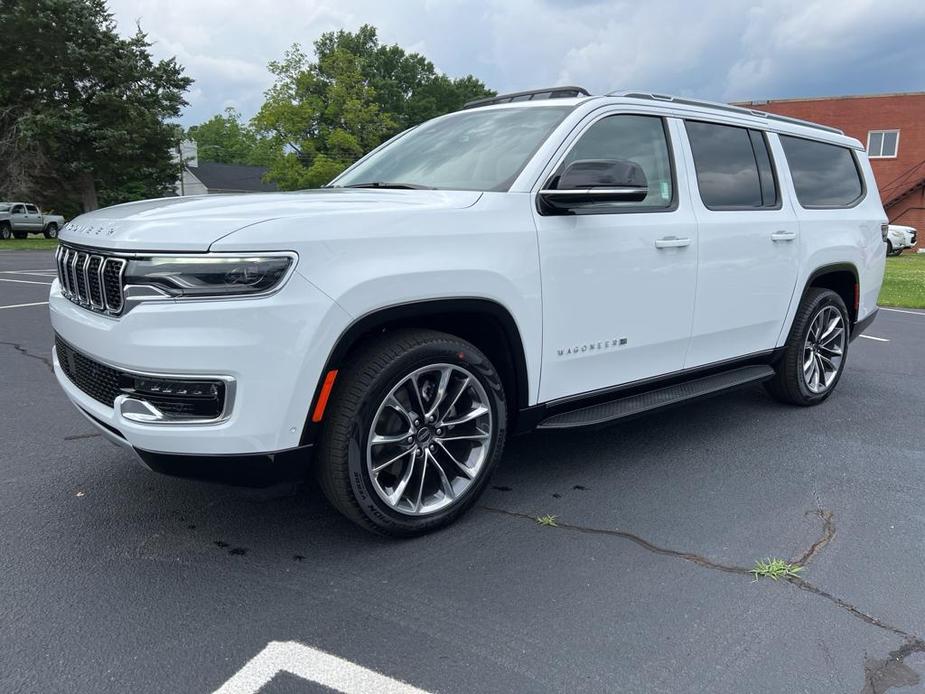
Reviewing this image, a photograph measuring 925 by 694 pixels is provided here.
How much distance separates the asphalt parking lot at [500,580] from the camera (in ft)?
7.51

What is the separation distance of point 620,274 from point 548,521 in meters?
1.22

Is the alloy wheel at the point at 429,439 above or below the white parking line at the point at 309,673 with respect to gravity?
above

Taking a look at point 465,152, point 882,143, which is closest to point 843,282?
point 465,152

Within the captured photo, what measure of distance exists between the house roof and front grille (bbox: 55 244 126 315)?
56.5 meters

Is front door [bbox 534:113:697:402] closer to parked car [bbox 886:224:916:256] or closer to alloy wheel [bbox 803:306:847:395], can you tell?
alloy wheel [bbox 803:306:847:395]

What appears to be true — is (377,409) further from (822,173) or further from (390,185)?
(822,173)

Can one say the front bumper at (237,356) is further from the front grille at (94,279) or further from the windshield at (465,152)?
the windshield at (465,152)

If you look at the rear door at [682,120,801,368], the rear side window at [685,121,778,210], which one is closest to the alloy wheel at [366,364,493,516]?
the rear door at [682,120,801,368]

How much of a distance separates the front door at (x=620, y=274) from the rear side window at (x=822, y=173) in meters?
1.36

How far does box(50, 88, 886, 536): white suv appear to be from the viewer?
2.53m

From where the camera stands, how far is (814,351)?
17.1ft

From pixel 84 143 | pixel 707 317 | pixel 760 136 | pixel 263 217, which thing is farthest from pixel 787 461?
pixel 84 143

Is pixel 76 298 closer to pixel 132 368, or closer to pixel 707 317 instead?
pixel 132 368

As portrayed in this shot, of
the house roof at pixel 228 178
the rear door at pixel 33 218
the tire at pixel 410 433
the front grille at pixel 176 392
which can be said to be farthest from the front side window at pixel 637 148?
the house roof at pixel 228 178
